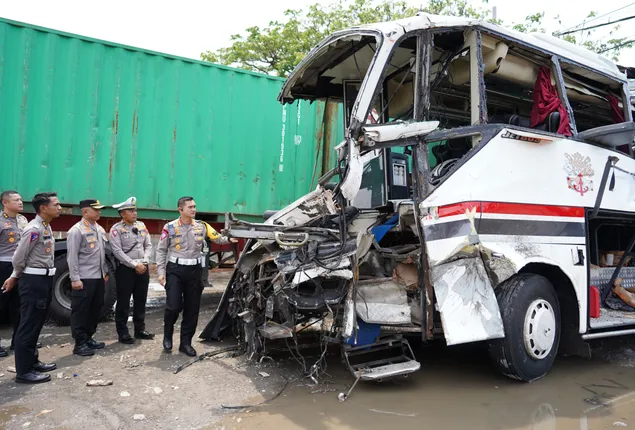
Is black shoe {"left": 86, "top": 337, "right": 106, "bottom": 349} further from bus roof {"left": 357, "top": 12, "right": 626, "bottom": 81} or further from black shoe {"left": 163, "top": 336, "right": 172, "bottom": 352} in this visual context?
bus roof {"left": 357, "top": 12, "right": 626, "bottom": 81}

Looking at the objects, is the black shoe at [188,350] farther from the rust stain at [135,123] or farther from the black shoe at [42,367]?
the rust stain at [135,123]

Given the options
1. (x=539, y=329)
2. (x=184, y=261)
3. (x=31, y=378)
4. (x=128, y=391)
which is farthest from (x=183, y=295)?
(x=539, y=329)

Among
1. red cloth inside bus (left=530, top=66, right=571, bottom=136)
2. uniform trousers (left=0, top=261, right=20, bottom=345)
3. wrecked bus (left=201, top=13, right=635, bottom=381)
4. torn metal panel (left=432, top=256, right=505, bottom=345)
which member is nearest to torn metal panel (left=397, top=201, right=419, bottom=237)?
wrecked bus (left=201, top=13, right=635, bottom=381)

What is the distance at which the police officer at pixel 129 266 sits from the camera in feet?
16.6

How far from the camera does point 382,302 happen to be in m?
3.67

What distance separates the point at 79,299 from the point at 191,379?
5.19 feet

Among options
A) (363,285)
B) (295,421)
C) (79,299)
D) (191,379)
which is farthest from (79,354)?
(363,285)

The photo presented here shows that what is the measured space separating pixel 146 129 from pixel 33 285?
2.86m

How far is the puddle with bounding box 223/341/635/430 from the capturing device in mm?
3119

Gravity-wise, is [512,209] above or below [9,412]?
Result: above

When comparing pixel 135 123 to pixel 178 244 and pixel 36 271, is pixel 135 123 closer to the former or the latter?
pixel 178 244

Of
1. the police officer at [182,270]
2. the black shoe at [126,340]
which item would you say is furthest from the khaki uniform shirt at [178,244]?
the black shoe at [126,340]

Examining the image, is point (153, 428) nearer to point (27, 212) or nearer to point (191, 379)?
point (191, 379)

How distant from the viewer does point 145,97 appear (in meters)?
6.12
